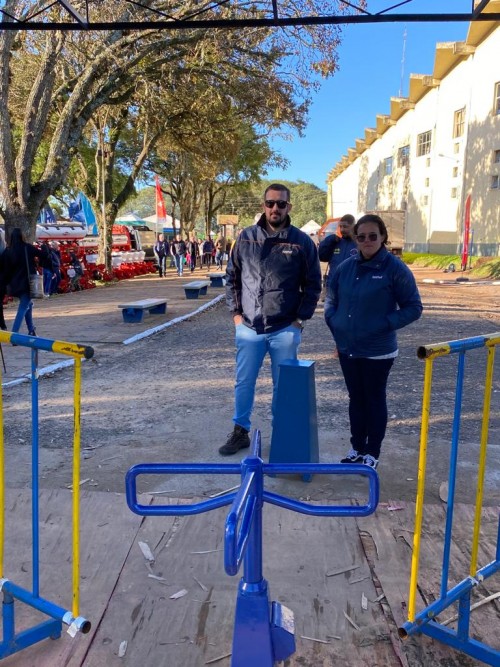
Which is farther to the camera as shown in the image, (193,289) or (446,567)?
(193,289)

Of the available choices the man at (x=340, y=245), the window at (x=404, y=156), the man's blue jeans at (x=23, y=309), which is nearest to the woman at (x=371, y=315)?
the man at (x=340, y=245)

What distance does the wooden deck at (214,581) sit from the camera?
228 centimetres

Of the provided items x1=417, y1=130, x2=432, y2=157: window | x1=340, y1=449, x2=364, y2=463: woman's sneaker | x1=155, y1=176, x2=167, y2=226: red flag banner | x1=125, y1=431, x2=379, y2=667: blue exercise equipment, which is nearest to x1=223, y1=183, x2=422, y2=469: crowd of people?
x1=340, y1=449, x2=364, y2=463: woman's sneaker

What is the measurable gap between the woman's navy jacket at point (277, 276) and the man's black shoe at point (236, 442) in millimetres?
793

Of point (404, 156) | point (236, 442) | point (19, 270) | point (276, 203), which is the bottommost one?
point (236, 442)

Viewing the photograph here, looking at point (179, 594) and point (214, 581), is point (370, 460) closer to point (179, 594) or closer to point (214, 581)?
point (214, 581)

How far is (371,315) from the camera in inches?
144

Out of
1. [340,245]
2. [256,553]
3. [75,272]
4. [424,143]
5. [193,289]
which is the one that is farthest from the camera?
[424,143]

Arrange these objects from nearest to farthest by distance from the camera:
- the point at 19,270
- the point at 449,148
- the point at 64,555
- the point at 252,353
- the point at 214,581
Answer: the point at 214,581, the point at 64,555, the point at 252,353, the point at 19,270, the point at 449,148

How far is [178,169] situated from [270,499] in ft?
106

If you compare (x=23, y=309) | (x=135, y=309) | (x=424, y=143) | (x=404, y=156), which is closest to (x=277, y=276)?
(x=23, y=309)

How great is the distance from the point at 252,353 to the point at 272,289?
19.5 inches

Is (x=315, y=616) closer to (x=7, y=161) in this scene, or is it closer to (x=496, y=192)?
(x=7, y=161)

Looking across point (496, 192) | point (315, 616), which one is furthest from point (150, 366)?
point (496, 192)
